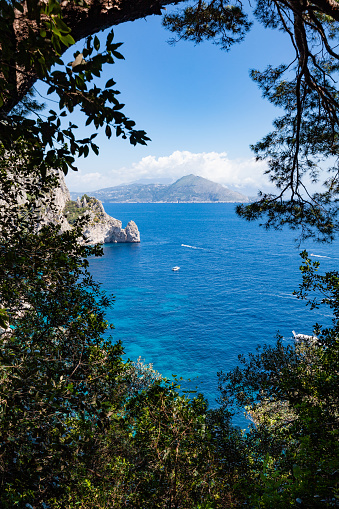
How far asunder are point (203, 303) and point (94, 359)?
4448 cm

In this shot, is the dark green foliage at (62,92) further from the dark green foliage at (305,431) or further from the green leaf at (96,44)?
the dark green foliage at (305,431)

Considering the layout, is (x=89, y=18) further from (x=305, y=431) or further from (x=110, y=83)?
(x=305, y=431)

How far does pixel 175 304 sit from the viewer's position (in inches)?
1911

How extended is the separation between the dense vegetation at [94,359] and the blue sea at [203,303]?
2237 centimetres

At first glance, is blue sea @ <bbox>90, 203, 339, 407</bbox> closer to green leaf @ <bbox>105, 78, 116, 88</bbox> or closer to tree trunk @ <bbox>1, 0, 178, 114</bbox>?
tree trunk @ <bbox>1, 0, 178, 114</bbox>

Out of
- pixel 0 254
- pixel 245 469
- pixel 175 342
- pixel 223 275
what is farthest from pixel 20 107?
pixel 223 275

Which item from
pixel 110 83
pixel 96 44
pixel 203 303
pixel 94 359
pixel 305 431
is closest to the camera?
pixel 96 44

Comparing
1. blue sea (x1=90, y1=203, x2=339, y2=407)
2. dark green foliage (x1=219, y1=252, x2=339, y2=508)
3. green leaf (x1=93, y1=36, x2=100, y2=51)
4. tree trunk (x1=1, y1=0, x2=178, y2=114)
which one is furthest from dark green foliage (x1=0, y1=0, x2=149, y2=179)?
blue sea (x1=90, y1=203, x2=339, y2=407)

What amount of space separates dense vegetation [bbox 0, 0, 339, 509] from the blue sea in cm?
2237

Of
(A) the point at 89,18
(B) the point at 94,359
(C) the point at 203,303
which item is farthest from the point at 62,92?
(C) the point at 203,303

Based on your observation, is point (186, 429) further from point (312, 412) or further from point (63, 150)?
point (63, 150)

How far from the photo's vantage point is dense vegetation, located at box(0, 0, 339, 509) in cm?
200

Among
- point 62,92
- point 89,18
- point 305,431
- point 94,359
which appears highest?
point 89,18

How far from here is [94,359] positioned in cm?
496
